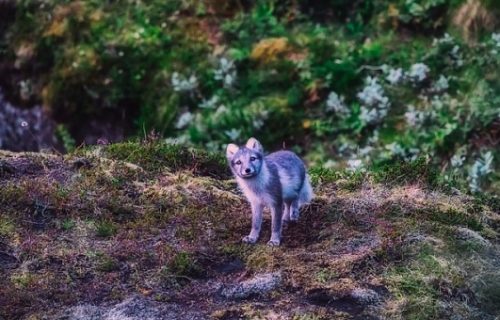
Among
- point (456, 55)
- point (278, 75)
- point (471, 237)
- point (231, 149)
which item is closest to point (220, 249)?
point (231, 149)

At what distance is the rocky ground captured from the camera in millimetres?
5758

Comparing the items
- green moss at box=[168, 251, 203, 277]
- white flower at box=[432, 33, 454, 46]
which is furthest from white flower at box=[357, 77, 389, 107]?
green moss at box=[168, 251, 203, 277]

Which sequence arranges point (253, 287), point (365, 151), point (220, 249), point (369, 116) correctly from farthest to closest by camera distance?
point (369, 116), point (365, 151), point (220, 249), point (253, 287)

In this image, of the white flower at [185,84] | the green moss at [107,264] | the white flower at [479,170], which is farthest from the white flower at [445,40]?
the green moss at [107,264]

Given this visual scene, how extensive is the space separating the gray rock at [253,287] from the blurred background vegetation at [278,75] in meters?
4.97

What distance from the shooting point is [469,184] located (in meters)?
10.7

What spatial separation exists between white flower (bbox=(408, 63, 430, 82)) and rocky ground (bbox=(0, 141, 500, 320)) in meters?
4.38

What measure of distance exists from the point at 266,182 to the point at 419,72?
6.11 m

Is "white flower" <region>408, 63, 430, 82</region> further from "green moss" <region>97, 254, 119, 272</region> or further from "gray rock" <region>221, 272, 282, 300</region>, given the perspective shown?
"green moss" <region>97, 254, 119, 272</region>

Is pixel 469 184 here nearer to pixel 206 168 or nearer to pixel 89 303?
pixel 206 168

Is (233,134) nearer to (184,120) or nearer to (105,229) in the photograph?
(184,120)

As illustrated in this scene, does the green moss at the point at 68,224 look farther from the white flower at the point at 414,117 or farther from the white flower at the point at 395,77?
the white flower at the point at 395,77

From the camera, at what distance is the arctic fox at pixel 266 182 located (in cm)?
662

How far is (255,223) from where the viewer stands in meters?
6.78
